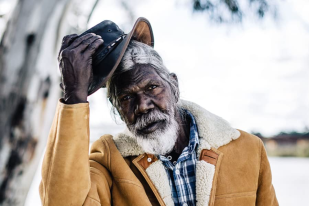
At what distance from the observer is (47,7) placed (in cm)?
294

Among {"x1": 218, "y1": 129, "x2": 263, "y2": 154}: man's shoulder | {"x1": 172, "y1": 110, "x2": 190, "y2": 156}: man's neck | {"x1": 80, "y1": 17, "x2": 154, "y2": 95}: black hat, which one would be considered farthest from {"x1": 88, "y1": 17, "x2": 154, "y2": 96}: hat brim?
{"x1": 218, "y1": 129, "x2": 263, "y2": 154}: man's shoulder

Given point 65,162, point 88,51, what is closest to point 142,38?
point 88,51

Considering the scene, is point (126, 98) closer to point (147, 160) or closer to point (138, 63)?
point (138, 63)

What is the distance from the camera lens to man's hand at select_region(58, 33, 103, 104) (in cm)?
184

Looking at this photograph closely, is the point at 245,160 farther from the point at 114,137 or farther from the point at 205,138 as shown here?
the point at 114,137

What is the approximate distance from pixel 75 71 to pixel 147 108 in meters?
0.57

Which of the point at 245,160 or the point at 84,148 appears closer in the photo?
the point at 84,148

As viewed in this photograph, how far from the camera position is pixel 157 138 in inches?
→ 90.0

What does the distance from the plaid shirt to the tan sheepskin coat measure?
0.18ft

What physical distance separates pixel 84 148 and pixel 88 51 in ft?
1.73

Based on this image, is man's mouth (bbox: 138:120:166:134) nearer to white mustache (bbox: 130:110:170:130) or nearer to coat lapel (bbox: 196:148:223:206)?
white mustache (bbox: 130:110:170:130)

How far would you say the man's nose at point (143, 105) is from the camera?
2.24m

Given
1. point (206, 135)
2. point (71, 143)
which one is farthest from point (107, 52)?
point (206, 135)

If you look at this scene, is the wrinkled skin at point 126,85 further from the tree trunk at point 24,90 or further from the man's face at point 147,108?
the tree trunk at point 24,90
